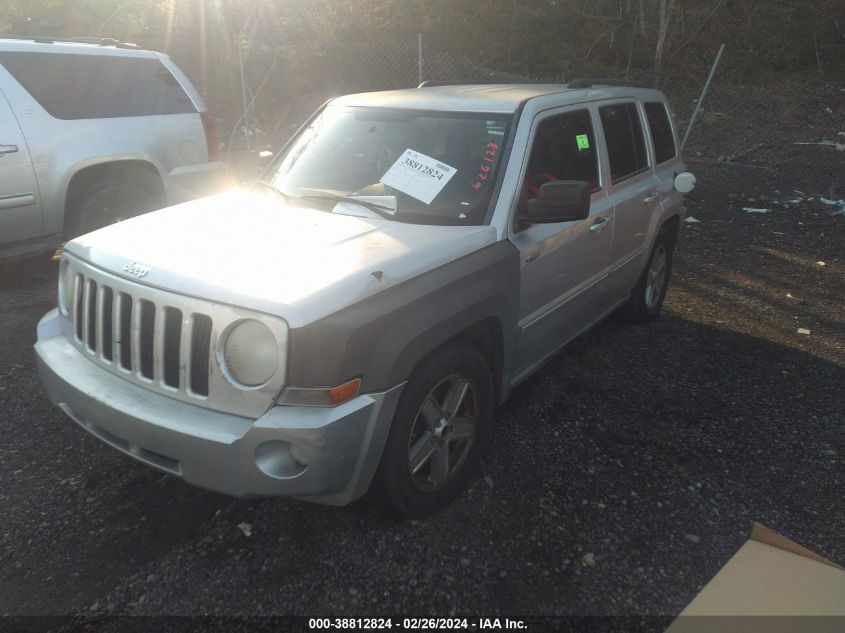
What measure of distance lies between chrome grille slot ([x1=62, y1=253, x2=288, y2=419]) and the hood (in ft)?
0.16

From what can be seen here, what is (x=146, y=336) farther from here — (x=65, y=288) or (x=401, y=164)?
(x=401, y=164)

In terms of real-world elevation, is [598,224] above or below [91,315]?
above

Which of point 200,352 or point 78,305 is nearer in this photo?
point 200,352

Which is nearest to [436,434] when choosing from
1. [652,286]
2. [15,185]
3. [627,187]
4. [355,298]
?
[355,298]

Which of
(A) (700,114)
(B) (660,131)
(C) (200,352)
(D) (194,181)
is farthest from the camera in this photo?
(A) (700,114)

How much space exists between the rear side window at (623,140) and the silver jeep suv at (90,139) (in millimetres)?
4143

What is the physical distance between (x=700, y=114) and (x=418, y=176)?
1180 cm

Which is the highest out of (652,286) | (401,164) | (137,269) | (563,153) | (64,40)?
(64,40)

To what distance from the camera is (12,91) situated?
5141mm

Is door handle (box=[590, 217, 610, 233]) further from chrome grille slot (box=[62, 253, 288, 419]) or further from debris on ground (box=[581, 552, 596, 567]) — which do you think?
chrome grille slot (box=[62, 253, 288, 419])

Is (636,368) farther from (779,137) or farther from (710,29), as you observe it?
(710,29)

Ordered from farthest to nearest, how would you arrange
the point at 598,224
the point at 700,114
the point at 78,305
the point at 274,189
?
the point at 700,114 < the point at 598,224 < the point at 274,189 < the point at 78,305

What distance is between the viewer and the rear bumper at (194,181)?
20.3 ft

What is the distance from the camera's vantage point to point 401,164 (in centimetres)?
329
